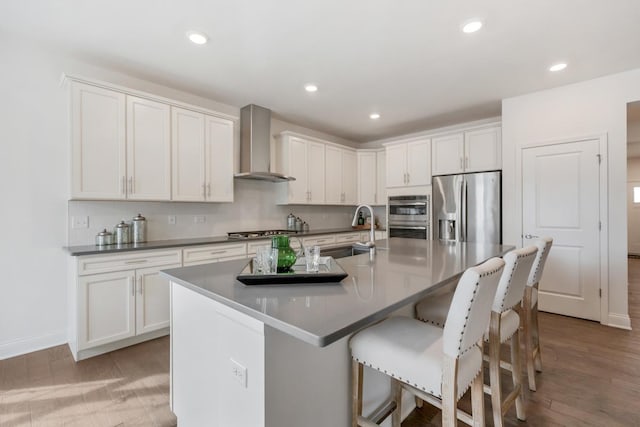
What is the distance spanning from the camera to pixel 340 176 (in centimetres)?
512

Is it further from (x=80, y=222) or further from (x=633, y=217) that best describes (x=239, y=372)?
(x=633, y=217)

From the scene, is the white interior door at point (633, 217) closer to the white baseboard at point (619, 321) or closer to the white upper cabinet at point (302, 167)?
the white baseboard at point (619, 321)

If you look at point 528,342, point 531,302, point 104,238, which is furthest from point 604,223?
point 104,238

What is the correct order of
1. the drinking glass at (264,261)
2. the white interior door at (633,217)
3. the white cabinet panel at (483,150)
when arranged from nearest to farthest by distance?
1. the drinking glass at (264,261)
2. the white cabinet panel at (483,150)
3. the white interior door at (633,217)

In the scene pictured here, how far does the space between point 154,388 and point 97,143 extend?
82.1 inches

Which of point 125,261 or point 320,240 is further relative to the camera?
point 320,240

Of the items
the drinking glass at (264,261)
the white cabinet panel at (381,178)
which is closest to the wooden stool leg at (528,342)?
the drinking glass at (264,261)

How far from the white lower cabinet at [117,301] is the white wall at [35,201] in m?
0.31

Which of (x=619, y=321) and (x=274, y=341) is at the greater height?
(x=274, y=341)

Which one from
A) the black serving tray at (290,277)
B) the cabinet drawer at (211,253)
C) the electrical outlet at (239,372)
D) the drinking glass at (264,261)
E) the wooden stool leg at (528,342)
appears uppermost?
the drinking glass at (264,261)

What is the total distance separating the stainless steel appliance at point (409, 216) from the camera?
450cm

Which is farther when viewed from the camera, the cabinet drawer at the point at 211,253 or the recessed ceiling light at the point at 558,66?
the cabinet drawer at the point at 211,253

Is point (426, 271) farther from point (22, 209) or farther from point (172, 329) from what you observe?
point (22, 209)

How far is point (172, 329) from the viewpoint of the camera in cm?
162
